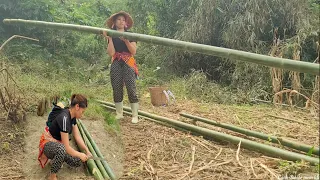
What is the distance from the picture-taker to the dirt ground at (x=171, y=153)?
10.7 feet

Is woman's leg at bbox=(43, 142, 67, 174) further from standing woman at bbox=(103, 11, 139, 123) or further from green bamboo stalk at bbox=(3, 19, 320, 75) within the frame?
standing woman at bbox=(103, 11, 139, 123)

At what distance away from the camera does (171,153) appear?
3828mm

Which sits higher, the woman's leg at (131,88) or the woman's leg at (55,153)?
the woman's leg at (131,88)

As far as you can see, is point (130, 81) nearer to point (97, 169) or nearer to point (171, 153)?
point (171, 153)

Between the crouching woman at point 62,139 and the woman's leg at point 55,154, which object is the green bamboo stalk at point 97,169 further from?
the woman's leg at point 55,154

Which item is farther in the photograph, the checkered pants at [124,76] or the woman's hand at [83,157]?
the checkered pants at [124,76]

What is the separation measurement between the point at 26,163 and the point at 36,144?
0.43 m

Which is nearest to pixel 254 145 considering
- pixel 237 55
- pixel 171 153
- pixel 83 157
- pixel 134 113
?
pixel 171 153

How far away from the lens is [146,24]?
10.3 metres

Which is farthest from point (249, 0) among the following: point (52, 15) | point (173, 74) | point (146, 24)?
point (52, 15)

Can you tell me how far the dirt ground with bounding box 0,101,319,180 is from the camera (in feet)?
10.7

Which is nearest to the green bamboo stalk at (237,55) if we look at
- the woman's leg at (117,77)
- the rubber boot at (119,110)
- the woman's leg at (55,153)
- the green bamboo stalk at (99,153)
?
the woman's leg at (117,77)

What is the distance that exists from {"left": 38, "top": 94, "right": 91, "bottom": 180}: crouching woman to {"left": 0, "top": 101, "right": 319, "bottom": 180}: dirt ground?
0.54ft

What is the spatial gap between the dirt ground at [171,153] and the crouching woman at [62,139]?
16 cm
